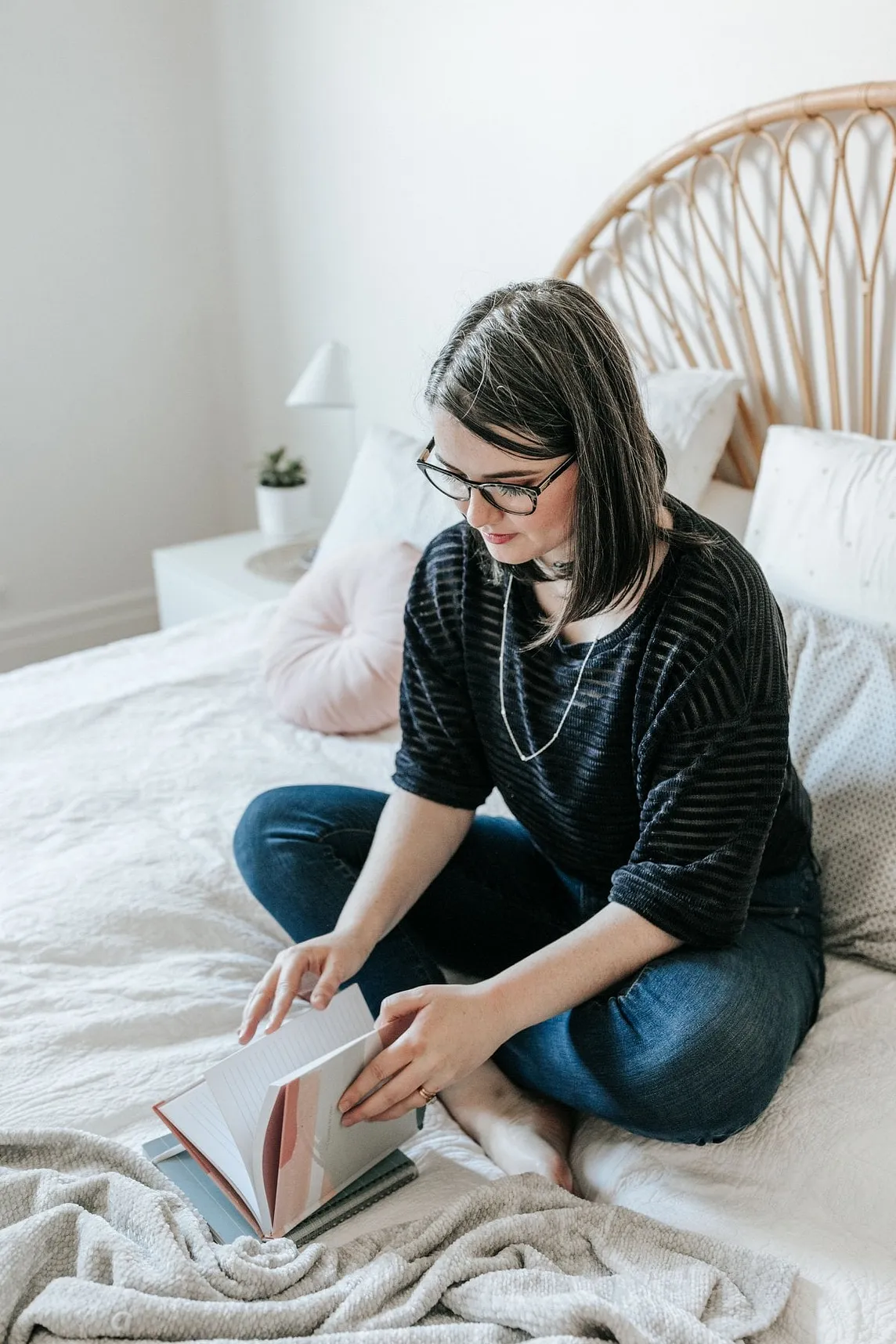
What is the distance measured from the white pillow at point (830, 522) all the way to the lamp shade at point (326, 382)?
1134mm

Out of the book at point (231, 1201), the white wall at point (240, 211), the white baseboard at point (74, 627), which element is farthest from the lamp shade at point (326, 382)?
the book at point (231, 1201)

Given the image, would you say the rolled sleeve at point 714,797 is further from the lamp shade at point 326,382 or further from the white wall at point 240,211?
the lamp shade at point 326,382

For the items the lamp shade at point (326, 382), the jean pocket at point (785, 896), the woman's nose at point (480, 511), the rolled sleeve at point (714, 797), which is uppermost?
the woman's nose at point (480, 511)

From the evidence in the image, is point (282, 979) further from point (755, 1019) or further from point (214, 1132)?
point (755, 1019)

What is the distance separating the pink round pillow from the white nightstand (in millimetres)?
497

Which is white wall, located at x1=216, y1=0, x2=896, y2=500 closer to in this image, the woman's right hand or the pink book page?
the woman's right hand

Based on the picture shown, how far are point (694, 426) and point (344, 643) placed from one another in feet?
2.01

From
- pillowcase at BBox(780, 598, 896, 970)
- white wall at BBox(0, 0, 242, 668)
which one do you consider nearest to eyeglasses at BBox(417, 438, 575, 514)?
pillowcase at BBox(780, 598, 896, 970)

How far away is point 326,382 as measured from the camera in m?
2.56

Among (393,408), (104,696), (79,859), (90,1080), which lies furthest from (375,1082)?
(393,408)

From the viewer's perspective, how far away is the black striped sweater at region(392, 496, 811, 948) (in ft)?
3.51

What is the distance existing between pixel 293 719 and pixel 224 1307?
1.04 metres

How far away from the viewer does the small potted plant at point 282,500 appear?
2725mm

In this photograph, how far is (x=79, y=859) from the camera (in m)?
1.50
